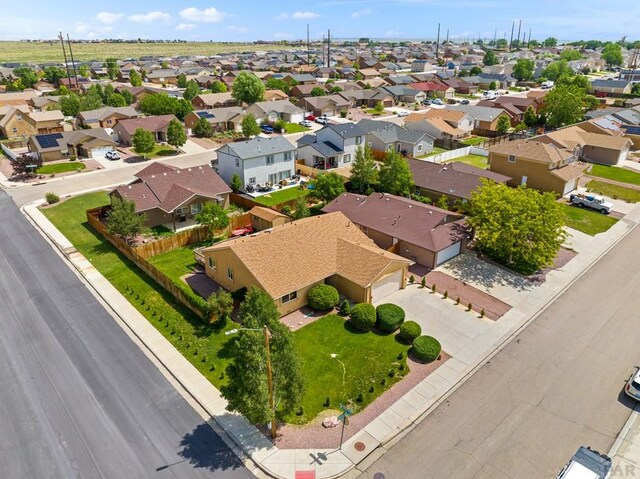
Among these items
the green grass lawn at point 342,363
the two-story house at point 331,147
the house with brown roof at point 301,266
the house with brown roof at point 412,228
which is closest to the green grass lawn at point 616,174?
the two-story house at point 331,147

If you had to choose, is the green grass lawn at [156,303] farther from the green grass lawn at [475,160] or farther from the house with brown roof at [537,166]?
the green grass lawn at [475,160]

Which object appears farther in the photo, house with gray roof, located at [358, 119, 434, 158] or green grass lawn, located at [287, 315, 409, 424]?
house with gray roof, located at [358, 119, 434, 158]

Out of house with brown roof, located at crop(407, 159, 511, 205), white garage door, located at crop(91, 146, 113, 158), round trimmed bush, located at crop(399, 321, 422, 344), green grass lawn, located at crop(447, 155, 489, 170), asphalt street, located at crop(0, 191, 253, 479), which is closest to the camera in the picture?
asphalt street, located at crop(0, 191, 253, 479)

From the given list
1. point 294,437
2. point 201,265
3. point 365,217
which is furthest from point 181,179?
point 294,437

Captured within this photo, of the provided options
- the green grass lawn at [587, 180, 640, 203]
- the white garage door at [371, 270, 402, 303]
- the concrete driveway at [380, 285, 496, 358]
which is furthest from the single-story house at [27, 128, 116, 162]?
the green grass lawn at [587, 180, 640, 203]

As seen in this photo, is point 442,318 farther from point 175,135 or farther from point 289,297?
point 175,135

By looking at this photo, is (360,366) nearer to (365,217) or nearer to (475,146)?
(365,217)

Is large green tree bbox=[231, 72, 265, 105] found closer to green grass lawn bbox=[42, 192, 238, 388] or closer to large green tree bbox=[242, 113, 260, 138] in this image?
large green tree bbox=[242, 113, 260, 138]

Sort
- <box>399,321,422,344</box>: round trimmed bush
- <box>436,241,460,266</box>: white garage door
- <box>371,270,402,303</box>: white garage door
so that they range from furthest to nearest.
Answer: <box>436,241,460,266</box>: white garage door
<box>371,270,402,303</box>: white garage door
<box>399,321,422,344</box>: round trimmed bush
